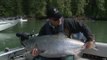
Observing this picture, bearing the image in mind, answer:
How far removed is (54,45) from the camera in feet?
12.3

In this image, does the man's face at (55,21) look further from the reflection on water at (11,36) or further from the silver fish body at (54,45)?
the reflection on water at (11,36)

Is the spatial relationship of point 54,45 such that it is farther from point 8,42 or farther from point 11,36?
point 11,36

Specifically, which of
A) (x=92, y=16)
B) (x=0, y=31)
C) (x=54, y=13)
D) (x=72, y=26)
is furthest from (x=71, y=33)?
(x=92, y=16)

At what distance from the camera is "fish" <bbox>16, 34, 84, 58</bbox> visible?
3.72 m

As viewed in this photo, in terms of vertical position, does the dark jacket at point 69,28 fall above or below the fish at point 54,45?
above

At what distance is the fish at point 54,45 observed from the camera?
372 centimetres

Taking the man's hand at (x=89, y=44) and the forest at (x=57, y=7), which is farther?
the forest at (x=57, y=7)

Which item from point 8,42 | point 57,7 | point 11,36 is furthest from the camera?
point 57,7

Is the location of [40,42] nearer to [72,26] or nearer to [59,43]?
[59,43]

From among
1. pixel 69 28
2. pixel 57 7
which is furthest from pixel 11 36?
pixel 57 7

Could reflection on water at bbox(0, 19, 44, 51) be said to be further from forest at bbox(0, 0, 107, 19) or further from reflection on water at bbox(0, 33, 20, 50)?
forest at bbox(0, 0, 107, 19)

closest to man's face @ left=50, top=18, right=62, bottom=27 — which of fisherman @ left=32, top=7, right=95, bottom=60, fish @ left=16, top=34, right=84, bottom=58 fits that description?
fisherman @ left=32, top=7, right=95, bottom=60

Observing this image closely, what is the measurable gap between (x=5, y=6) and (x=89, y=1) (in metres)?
15.2

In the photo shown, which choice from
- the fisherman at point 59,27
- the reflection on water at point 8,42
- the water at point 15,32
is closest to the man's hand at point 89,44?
the fisherman at point 59,27
